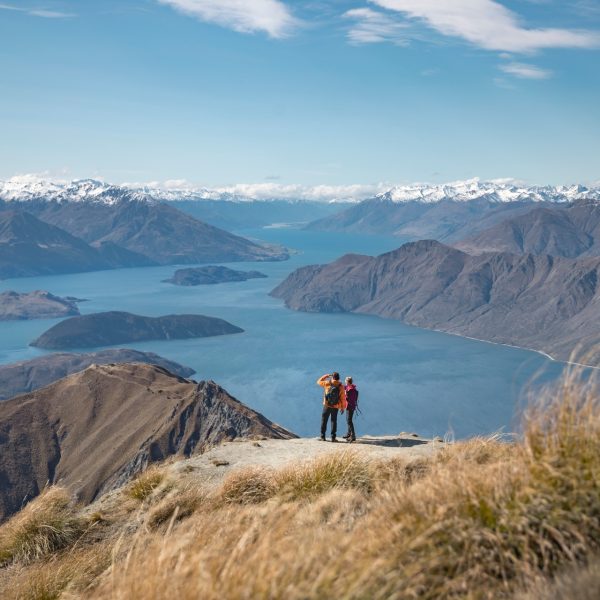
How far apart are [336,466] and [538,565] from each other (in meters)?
4.83

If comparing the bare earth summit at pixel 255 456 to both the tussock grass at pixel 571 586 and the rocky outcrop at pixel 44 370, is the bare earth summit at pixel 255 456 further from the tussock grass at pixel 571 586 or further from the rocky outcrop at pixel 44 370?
the rocky outcrop at pixel 44 370

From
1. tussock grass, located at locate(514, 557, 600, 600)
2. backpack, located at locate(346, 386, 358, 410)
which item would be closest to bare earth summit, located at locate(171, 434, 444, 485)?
backpack, located at locate(346, 386, 358, 410)

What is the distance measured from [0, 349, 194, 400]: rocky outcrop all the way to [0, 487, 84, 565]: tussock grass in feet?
517

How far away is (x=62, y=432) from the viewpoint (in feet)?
277

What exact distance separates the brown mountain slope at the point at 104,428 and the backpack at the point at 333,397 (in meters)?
48.2

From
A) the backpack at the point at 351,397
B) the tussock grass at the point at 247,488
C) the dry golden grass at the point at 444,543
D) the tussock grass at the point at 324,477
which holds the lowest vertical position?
the backpack at the point at 351,397

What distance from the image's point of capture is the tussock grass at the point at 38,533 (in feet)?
34.8

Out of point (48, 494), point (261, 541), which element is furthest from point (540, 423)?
point (48, 494)

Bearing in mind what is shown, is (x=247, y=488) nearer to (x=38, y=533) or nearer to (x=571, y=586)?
(x=38, y=533)

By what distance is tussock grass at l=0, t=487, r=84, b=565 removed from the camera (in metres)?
10.6

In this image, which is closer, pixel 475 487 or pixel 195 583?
pixel 195 583

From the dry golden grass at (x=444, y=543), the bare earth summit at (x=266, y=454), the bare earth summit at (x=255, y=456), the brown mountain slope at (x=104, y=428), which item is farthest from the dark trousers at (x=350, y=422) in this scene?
the brown mountain slope at (x=104, y=428)

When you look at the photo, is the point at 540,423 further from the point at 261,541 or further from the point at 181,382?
the point at 181,382

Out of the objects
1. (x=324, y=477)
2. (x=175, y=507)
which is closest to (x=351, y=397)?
(x=324, y=477)
